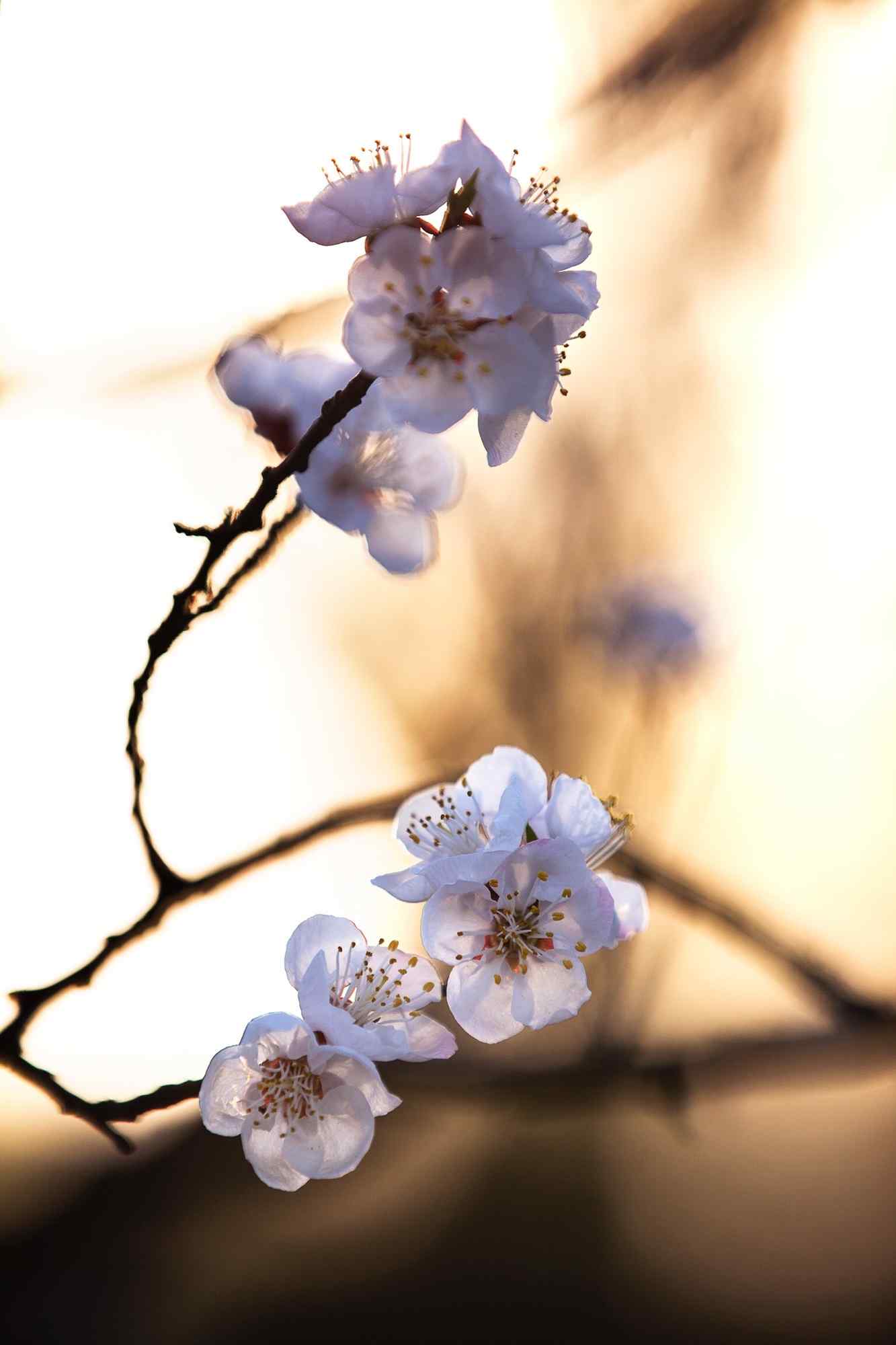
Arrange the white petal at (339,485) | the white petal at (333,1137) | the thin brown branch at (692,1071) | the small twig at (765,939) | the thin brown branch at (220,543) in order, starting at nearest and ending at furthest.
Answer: the thin brown branch at (220,543), the white petal at (333,1137), the white petal at (339,485), the small twig at (765,939), the thin brown branch at (692,1071)

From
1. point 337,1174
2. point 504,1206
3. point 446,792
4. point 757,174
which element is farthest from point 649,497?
point 337,1174

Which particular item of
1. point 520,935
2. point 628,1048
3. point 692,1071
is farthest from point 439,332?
point 628,1048

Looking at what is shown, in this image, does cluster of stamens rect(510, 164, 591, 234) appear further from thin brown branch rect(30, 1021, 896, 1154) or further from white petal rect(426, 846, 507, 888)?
thin brown branch rect(30, 1021, 896, 1154)

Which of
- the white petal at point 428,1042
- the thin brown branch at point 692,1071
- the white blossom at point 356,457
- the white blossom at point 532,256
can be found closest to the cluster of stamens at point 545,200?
the white blossom at point 532,256

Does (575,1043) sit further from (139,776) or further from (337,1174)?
(139,776)

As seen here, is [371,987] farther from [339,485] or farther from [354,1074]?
[339,485]

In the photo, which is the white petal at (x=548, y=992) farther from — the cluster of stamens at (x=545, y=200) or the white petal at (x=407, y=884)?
the cluster of stamens at (x=545, y=200)
